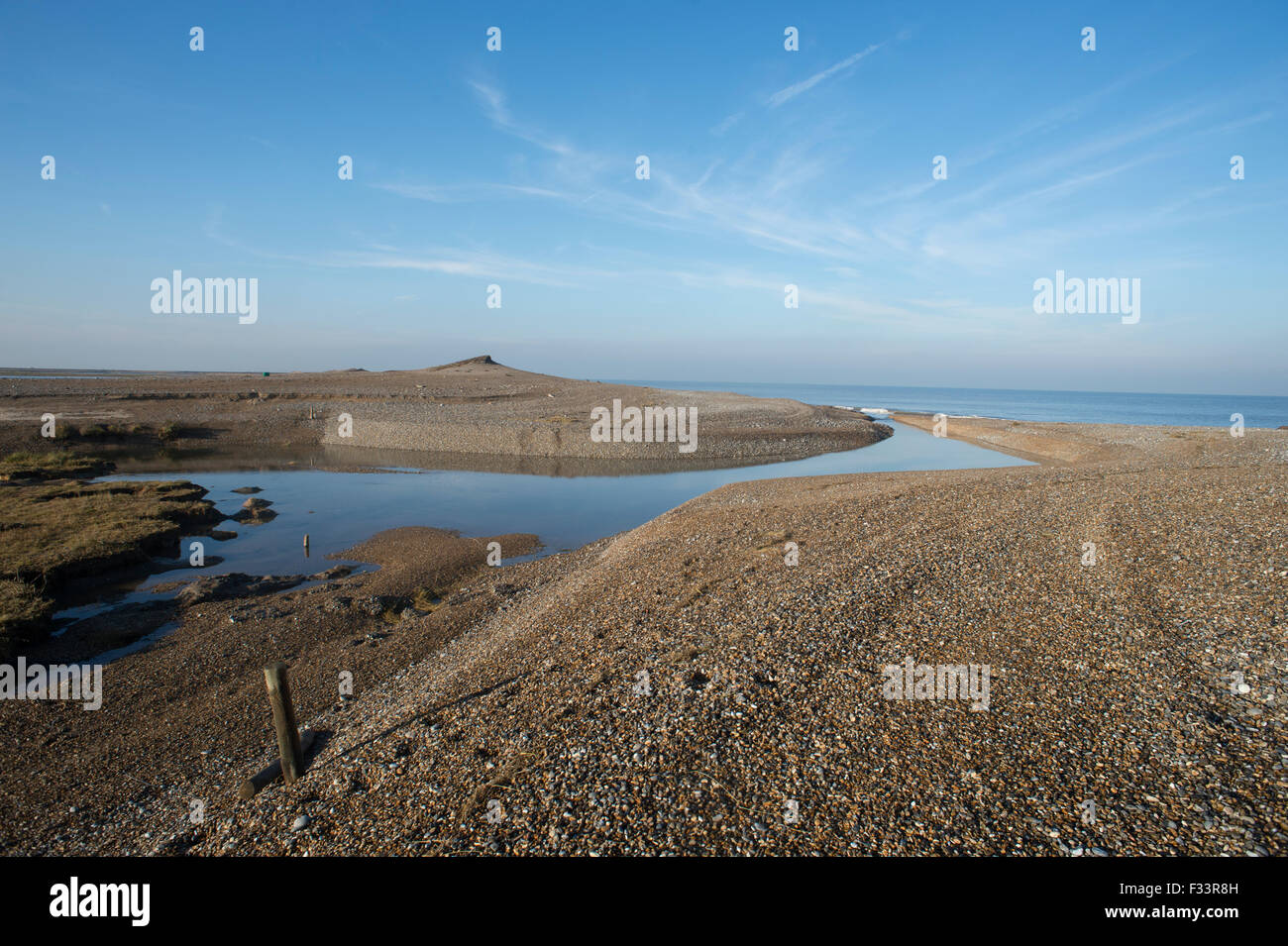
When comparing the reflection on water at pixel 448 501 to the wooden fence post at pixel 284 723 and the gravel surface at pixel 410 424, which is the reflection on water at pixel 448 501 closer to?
the gravel surface at pixel 410 424

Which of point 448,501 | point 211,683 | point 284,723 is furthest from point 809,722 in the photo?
point 448,501

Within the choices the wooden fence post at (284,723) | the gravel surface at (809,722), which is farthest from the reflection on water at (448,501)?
the wooden fence post at (284,723)

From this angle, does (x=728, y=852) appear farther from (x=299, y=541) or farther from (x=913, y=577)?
(x=299, y=541)

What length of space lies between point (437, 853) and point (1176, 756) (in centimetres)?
760

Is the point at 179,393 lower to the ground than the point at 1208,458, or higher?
higher

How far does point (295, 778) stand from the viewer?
7422 mm

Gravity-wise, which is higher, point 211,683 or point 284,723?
point 284,723

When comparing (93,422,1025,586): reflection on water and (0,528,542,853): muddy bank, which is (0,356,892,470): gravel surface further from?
(0,528,542,853): muddy bank

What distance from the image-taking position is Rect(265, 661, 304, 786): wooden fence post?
7328 mm

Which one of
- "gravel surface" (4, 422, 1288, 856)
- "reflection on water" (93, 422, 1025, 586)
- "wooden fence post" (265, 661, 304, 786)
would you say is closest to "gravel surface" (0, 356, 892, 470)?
"reflection on water" (93, 422, 1025, 586)

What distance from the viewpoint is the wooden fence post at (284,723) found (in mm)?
7328

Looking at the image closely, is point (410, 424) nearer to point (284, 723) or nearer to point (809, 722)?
point (284, 723)

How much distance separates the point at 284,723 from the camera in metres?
7.34
